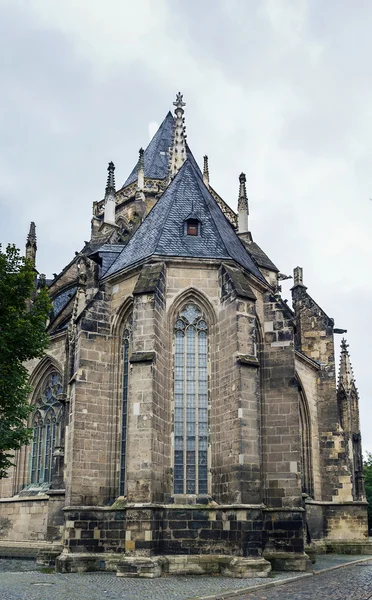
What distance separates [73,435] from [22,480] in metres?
9.62

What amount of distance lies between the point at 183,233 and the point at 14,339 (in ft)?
21.8

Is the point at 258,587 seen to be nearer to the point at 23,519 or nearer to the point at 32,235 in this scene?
the point at 23,519

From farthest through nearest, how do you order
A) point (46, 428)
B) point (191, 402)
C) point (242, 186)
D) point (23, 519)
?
point (242, 186) < point (46, 428) < point (23, 519) < point (191, 402)

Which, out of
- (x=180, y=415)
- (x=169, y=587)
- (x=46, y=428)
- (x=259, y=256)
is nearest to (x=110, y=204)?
(x=259, y=256)

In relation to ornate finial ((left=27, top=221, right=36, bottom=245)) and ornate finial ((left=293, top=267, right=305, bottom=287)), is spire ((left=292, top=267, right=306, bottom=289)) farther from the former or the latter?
ornate finial ((left=27, top=221, right=36, bottom=245))

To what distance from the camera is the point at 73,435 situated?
18.5 m

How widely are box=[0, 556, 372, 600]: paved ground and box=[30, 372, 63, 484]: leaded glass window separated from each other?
28.4 ft

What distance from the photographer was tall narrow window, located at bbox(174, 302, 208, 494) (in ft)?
59.0

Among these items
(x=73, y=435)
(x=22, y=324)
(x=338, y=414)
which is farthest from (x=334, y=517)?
(x=22, y=324)

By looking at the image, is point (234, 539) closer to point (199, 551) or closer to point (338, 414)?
point (199, 551)

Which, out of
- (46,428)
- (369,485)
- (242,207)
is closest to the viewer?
(46,428)

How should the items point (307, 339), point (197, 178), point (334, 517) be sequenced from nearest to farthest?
1. point (197, 178)
2. point (334, 517)
3. point (307, 339)

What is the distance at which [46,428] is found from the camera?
1064 inches

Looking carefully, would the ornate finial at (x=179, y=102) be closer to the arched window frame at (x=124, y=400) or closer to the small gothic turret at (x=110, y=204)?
the small gothic turret at (x=110, y=204)
